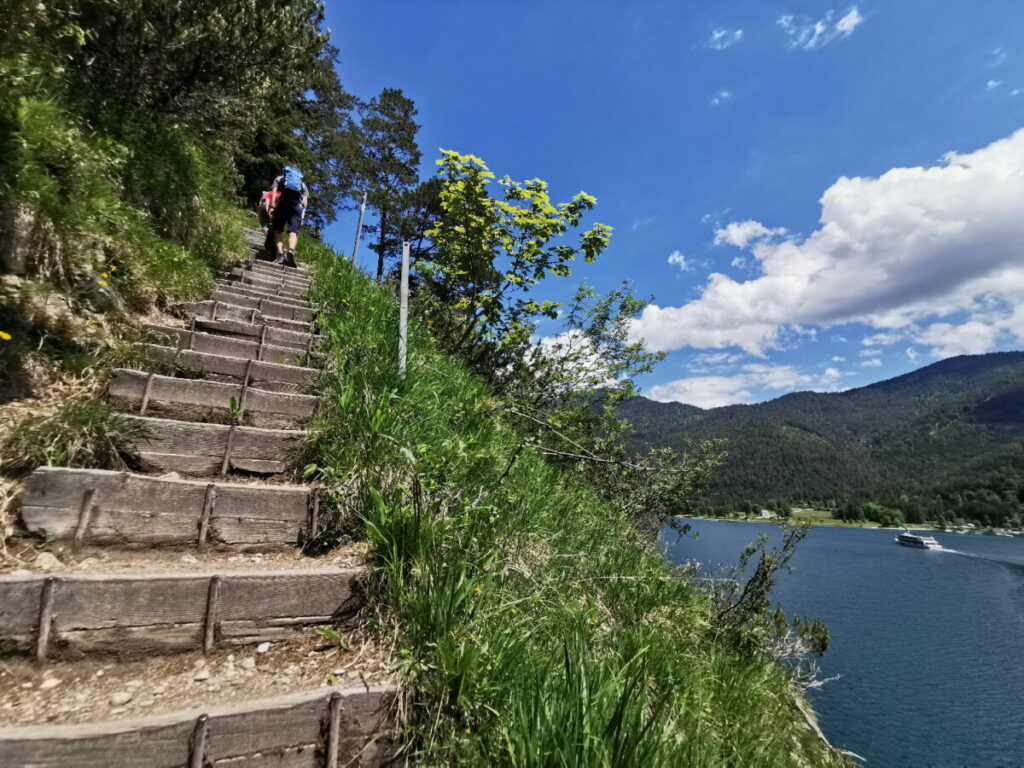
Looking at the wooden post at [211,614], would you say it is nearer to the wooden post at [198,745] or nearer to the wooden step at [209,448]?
the wooden post at [198,745]

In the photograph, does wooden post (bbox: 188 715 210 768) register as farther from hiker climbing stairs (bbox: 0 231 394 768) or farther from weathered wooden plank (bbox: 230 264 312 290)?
weathered wooden plank (bbox: 230 264 312 290)

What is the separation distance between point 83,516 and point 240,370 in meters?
2.18

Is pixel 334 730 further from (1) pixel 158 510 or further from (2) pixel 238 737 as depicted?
(1) pixel 158 510

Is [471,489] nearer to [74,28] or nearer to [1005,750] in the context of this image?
[74,28]

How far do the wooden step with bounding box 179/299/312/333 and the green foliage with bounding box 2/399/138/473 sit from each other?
2.86m

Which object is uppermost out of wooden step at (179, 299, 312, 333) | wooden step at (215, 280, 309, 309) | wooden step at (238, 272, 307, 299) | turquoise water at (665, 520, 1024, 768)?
wooden step at (238, 272, 307, 299)

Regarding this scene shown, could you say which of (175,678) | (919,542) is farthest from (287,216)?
(919,542)

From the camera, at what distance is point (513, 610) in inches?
100

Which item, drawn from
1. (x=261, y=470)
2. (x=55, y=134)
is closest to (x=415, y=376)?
(x=261, y=470)

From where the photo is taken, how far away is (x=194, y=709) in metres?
1.85

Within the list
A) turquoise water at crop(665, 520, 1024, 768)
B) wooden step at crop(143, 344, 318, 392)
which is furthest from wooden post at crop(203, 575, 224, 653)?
turquoise water at crop(665, 520, 1024, 768)

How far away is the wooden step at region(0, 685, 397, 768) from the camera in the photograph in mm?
1624

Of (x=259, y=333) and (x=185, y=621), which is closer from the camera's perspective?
(x=185, y=621)

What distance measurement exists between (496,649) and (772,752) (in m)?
1.95
